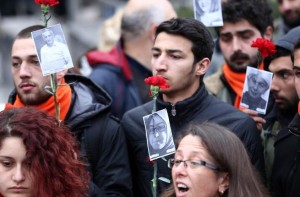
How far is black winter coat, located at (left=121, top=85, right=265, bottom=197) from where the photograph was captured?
5.42m

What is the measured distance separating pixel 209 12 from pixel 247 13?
17.4 inches

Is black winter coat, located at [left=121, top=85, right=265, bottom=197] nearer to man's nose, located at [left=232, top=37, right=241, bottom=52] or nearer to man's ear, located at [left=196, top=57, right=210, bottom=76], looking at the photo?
man's ear, located at [left=196, top=57, right=210, bottom=76]

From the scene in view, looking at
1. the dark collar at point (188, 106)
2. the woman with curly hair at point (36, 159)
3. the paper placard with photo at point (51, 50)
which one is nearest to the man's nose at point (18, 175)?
the woman with curly hair at point (36, 159)

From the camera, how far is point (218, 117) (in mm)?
5504

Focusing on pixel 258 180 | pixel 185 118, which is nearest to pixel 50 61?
pixel 185 118

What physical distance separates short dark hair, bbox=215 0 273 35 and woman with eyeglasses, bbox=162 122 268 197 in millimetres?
1905

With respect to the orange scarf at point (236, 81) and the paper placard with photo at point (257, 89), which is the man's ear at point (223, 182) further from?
the orange scarf at point (236, 81)

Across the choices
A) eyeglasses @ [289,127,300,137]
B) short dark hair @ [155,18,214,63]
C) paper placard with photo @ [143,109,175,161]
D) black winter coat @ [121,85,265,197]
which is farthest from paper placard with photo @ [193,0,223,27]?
paper placard with photo @ [143,109,175,161]

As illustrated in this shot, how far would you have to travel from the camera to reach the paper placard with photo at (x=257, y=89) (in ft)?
18.7

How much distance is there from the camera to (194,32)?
5.66 meters

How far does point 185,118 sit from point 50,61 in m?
0.91

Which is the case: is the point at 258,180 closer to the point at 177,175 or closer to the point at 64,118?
the point at 177,175

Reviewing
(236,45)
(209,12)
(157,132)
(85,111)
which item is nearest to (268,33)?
(236,45)

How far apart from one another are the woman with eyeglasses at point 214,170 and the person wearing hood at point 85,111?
0.68 m
